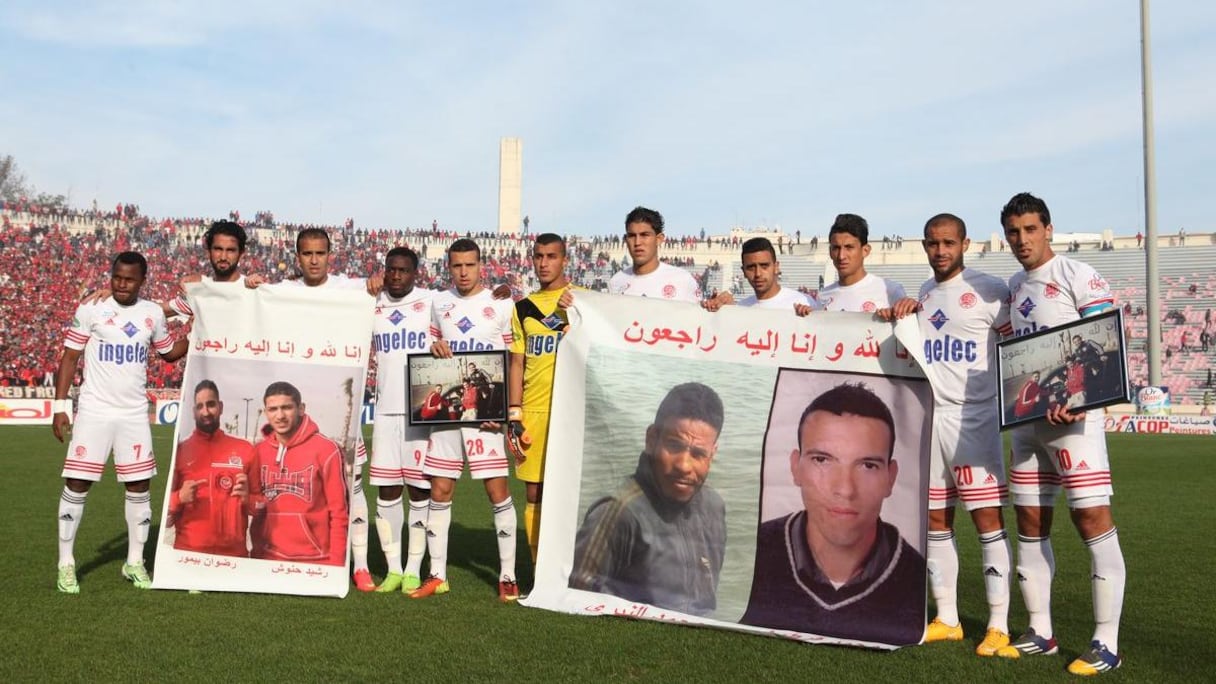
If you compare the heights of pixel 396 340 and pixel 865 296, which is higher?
pixel 865 296

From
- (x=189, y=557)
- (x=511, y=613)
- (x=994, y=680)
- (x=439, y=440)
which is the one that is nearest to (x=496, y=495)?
(x=439, y=440)

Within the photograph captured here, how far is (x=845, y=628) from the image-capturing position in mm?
5527

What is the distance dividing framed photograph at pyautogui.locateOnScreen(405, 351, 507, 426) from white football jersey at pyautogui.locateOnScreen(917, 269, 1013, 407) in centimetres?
285

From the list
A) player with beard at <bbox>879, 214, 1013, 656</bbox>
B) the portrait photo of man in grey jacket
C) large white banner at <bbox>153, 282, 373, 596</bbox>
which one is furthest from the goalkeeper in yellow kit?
player with beard at <bbox>879, 214, 1013, 656</bbox>

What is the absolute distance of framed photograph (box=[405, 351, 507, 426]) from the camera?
22.6 ft

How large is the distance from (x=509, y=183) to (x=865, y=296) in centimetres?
5481

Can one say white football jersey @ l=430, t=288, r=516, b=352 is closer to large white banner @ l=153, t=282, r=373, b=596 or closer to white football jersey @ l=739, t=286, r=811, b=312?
large white banner @ l=153, t=282, r=373, b=596

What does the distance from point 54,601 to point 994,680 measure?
5.73 meters

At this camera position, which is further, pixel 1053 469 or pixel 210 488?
pixel 210 488

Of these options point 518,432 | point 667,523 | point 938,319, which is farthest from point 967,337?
point 518,432

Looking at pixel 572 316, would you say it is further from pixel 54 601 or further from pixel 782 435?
pixel 54 601

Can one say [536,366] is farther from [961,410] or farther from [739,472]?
[961,410]

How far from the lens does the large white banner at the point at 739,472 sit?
5.70m

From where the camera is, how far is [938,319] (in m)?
5.87
